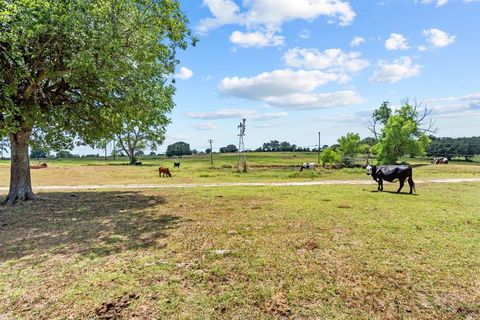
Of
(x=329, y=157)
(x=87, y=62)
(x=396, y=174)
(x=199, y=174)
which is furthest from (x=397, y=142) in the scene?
(x=87, y=62)

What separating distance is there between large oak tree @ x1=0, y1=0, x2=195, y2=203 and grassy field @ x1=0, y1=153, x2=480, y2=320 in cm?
433

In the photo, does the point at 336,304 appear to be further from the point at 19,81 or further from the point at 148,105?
the point at 19,81

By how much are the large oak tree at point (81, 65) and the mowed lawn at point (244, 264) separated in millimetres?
4346

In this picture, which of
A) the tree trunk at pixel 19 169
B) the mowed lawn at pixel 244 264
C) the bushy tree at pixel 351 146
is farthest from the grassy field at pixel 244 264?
the bushy tree at pixel 351 146

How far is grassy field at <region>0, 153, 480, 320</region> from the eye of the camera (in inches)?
182

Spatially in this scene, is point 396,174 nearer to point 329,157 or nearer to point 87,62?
point 87,62

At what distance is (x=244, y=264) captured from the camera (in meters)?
6.12

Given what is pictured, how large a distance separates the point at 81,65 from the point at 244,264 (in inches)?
347

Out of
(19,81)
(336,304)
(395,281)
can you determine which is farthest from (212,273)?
(19,81)

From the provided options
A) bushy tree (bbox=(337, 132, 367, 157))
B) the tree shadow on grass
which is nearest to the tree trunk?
the tree shadow on grass

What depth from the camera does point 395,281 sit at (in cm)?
536

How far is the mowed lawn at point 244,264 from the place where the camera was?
15.2ft

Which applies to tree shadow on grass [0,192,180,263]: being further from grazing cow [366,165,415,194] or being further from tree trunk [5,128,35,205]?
grazing cow [366,165,415,194]

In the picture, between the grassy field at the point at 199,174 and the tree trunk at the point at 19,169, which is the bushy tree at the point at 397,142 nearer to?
the grassy field at the point at 199,174
